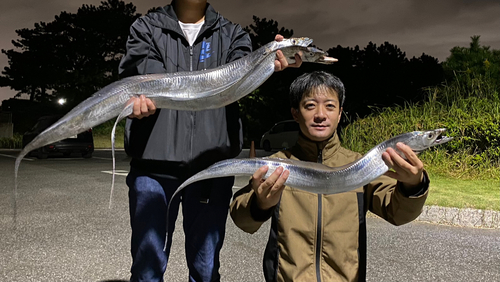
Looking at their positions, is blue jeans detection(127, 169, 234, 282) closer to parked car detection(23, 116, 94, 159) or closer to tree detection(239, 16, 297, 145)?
parked car detection(23, 116, 94, 159)

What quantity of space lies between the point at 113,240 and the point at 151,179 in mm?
3065

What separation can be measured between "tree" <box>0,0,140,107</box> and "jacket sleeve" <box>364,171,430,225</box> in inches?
1383

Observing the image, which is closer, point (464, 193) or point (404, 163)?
point (404, 163)

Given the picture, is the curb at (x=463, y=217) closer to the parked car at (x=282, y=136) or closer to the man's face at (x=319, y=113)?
the man's face at (x=319, y=113)

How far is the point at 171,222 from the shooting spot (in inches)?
98.9

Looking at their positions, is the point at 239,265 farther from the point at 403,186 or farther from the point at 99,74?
the point at 99,74

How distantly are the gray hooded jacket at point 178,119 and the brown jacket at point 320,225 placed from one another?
0.36 m

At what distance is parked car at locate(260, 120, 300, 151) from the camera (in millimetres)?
21986

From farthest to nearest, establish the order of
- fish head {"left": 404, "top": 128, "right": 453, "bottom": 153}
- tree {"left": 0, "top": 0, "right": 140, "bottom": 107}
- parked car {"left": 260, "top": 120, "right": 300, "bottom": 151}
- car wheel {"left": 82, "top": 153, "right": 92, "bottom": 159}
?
tree {"left": 0, "top": 0, "right": 140, "bottom": 107}
parked car {"left": 260, "top": 120, "right": 300, "bottom": 151}
car wheel {"left": 82, "top": 153, "right": 92, "bottom": 159}
fish head {"left": 404, "top": 128, "right": 453, "bottom": 153}

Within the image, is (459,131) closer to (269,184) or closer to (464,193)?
(464,193)

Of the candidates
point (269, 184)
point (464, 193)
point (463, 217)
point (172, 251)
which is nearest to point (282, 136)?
point (464, 193)

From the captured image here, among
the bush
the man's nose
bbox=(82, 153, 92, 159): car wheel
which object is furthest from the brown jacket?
bbox=(82, 153, 92, 159): car wheel

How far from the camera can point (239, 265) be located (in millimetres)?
4238

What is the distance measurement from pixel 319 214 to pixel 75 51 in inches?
1453
